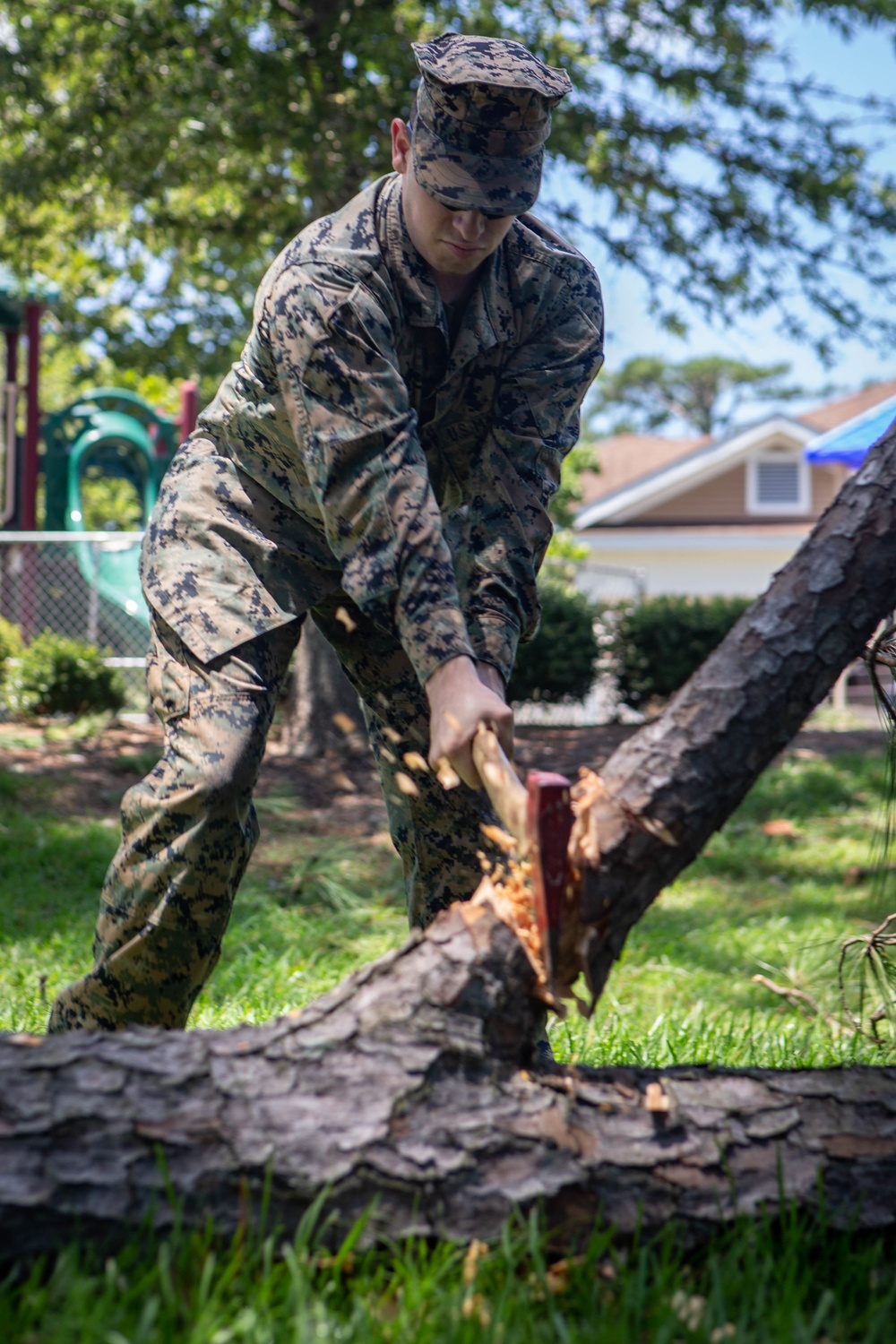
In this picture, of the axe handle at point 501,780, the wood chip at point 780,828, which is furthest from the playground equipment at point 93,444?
the axe handle at point 501,780

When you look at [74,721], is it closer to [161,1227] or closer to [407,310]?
[407,310]

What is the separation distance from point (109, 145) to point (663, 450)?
25809 mm

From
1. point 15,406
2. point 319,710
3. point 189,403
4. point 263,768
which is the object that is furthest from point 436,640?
Result: point 15,406

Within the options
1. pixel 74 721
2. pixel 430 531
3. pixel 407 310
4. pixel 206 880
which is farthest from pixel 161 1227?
pixel 74 721

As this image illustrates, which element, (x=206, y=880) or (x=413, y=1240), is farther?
(x=206, y=880)

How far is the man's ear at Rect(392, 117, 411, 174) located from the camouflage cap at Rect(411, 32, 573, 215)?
11 centimetres

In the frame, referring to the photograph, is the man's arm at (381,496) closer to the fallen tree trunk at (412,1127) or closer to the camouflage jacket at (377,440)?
the camouflage jacket at (377,440)

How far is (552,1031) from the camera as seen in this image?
3.20 meters

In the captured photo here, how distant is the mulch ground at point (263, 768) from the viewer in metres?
6.64

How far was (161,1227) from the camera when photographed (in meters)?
1.62

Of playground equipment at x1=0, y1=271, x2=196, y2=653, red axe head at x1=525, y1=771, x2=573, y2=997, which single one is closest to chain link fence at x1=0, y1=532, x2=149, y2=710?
playground equipment at x1=0, y1=271, x2=196, y2=653

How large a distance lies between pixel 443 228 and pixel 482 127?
207mm

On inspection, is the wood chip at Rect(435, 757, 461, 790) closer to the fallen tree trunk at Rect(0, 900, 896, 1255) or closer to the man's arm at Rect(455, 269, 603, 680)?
the fallen tree trunk at Rect(0, 900, 896, 1255)

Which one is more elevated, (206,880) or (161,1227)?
(206,880)
